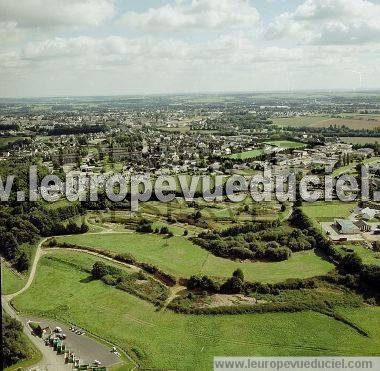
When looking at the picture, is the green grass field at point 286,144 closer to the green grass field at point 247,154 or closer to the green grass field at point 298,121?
the green grass field at point 247,154

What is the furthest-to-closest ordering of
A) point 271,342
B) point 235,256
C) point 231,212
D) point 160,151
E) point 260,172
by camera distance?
point 160,151, point 260,172, point 231,212, point 235,256, point 271,342

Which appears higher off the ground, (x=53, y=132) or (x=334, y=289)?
(x=53, y=132)

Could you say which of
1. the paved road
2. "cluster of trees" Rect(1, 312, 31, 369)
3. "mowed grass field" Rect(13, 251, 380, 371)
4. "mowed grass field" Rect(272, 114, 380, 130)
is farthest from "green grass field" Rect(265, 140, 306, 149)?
"cluster of trees" Rect(1, 312, 31, 369)

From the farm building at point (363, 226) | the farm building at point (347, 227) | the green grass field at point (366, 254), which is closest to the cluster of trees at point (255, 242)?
the green grass field at point (366, 254)

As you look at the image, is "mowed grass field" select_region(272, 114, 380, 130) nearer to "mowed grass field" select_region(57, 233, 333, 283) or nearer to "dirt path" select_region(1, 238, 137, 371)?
"mowed grass field" select_region(57, 233, 333, 283)

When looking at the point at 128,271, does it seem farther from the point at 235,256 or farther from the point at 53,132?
the point at 53,132

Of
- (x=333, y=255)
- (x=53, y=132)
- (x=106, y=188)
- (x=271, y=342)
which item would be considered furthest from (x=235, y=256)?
(x=53, y=132)
